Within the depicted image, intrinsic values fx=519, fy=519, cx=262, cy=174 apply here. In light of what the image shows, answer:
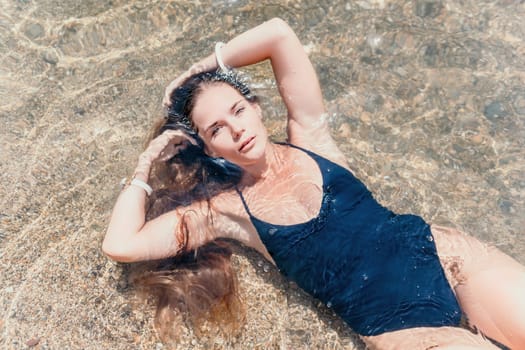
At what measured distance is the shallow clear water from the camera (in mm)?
3270

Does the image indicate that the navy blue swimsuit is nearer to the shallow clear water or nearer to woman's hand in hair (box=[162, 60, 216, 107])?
the shallow clear water

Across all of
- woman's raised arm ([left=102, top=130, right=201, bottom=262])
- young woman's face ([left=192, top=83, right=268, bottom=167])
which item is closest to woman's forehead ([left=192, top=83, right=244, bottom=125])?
young woman's face ([left=192, top=83, right=268, bottom=167])

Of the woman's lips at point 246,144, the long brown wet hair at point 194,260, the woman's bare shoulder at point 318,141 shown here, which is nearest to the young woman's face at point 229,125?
the woman's lips at point 246,144

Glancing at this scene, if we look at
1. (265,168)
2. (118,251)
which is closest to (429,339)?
(265,168)

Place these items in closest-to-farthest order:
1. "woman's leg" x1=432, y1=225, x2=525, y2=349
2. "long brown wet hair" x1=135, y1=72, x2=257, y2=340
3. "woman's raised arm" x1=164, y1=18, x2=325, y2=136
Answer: "woman's leg" x1=432, y1=225, x2=525, y2=349 → "long brown wet hair" x1=135, y1=72, x2=257, y2=340 → "woman's raised arm" x1=164, y1=18, x2=325, y2=136

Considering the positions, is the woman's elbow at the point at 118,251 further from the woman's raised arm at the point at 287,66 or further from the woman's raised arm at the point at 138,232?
the woman's raised arm at the point at 287,66

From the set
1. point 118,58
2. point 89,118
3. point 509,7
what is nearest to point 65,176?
point 89,118

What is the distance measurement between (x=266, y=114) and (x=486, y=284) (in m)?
2.03

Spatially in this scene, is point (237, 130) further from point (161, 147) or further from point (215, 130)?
point (161, 147)

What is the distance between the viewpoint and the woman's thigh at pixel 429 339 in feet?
9.23

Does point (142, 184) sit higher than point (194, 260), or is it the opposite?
point (142, 184)

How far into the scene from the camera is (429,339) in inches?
112

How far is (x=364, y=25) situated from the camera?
14.6 feet

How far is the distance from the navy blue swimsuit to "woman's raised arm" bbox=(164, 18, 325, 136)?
539 millimetres
